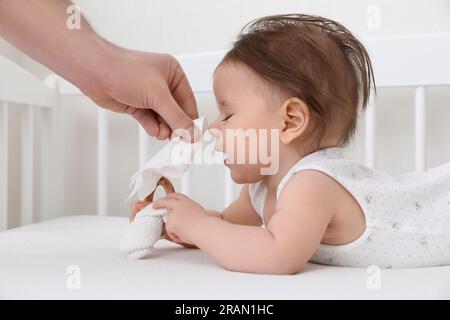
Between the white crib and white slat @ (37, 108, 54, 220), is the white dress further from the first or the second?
white slat @ (37, 108, 54, 220)

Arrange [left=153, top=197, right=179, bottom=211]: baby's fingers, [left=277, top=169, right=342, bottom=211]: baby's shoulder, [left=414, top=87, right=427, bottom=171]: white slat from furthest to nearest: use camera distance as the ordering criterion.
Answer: [left=414, top=87, right=427, bottom=171]: white slat → [left=153, top=197, right=179, bottom=211]: baby's fingers → [left=277, top=169, right=342, bottom=211]: baby's shoulder

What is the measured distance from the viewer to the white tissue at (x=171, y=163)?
3.05 feet

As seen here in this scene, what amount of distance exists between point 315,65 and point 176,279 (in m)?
0.34

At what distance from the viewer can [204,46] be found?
157 cm

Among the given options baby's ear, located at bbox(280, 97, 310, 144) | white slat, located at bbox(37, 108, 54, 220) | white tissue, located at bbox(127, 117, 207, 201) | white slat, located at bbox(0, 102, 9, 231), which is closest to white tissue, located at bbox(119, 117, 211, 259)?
white tissue, located at bbox(127, 117, 207, 201)

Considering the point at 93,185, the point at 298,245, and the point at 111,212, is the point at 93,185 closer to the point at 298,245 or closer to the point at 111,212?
the point at 111,212

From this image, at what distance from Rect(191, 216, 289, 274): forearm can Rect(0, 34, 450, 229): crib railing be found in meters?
0.51

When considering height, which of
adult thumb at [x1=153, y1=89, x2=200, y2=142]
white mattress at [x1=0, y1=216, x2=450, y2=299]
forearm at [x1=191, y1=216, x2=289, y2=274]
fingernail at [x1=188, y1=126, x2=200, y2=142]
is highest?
adult thumb at [x1=153, y1=89, x2=200, y2=142]

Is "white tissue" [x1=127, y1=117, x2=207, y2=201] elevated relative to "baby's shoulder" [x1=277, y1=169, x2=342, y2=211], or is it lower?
elevated

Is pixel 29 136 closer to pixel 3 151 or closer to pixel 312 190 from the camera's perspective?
pixel 3 151

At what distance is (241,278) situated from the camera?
750 millimetres

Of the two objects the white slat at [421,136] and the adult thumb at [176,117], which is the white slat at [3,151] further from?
the white slat at [421,136]

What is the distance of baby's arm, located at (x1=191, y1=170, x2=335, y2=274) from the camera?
0.77 metres

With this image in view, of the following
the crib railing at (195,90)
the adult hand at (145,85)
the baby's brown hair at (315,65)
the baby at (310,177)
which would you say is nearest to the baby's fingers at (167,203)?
the baby at (310,177)
